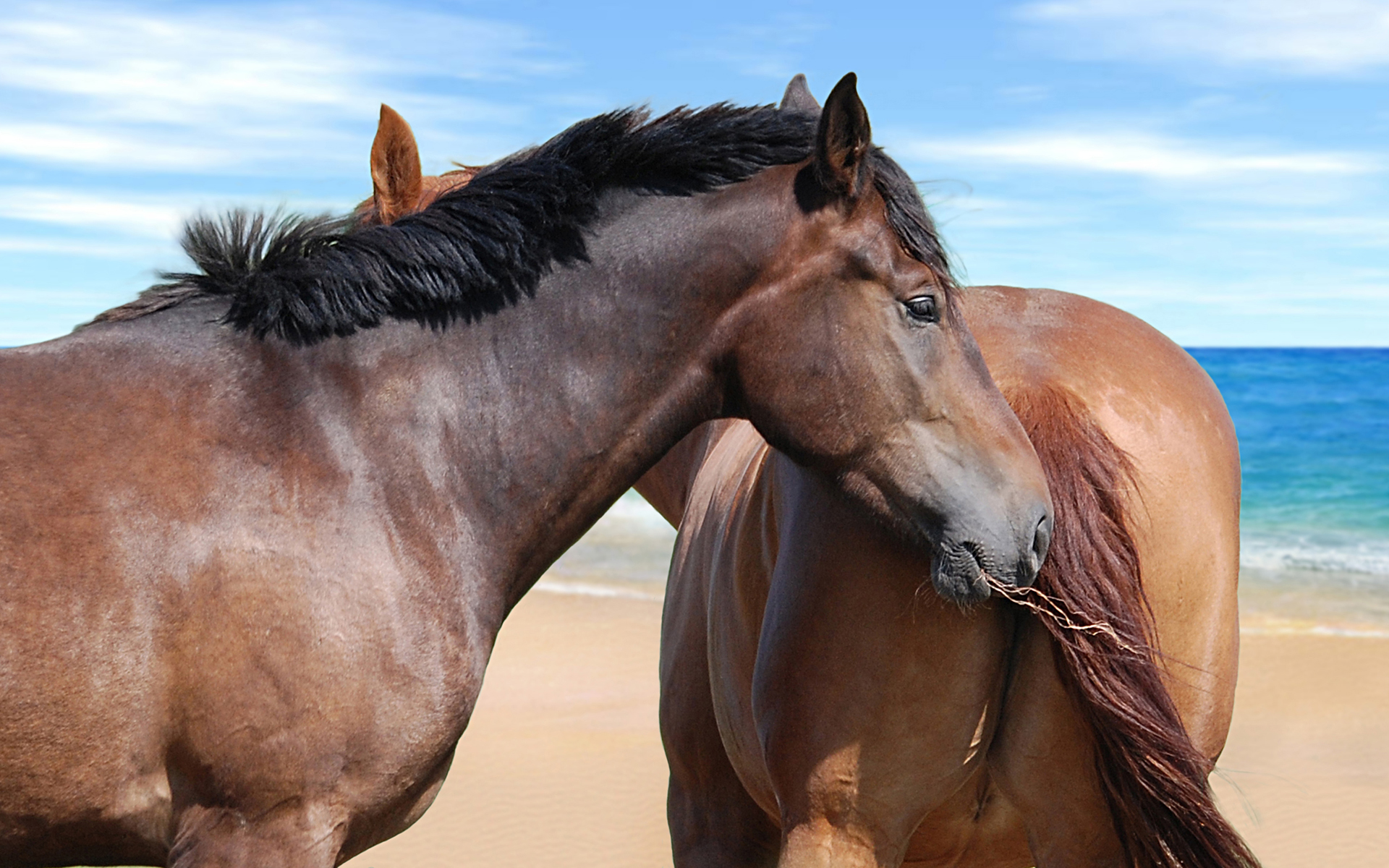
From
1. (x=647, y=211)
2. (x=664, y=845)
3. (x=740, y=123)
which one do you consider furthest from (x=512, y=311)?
(x=664, y=845)

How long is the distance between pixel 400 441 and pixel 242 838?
0.75 metres

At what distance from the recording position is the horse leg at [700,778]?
3.12 m

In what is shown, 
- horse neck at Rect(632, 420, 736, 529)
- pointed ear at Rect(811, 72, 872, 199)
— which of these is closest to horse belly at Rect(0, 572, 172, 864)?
pointed ear at Rect(811, 72, 872, 199)

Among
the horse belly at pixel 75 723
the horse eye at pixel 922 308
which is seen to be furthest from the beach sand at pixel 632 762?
the horse belly at pixel 75 723

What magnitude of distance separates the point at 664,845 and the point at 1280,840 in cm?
307

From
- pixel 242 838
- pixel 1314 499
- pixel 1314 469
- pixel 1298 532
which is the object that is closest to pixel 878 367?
pixel 242 838

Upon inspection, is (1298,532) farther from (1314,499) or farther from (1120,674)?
(1120,674)

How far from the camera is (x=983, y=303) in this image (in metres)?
2.61

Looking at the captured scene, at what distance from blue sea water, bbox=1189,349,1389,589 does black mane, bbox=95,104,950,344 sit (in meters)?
11.6

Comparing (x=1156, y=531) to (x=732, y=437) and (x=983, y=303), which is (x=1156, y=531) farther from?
(x=732, y=437)

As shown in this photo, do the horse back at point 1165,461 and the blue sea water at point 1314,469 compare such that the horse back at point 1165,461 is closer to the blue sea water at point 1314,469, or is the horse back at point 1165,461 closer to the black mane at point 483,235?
the black mane at point 483,235

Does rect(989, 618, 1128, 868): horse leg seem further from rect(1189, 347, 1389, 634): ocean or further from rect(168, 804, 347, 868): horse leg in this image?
rect(1189, 347, 1389, 634): ocean

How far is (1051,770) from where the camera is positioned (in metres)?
2.20

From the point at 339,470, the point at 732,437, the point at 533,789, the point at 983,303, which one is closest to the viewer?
the point at 339,470
